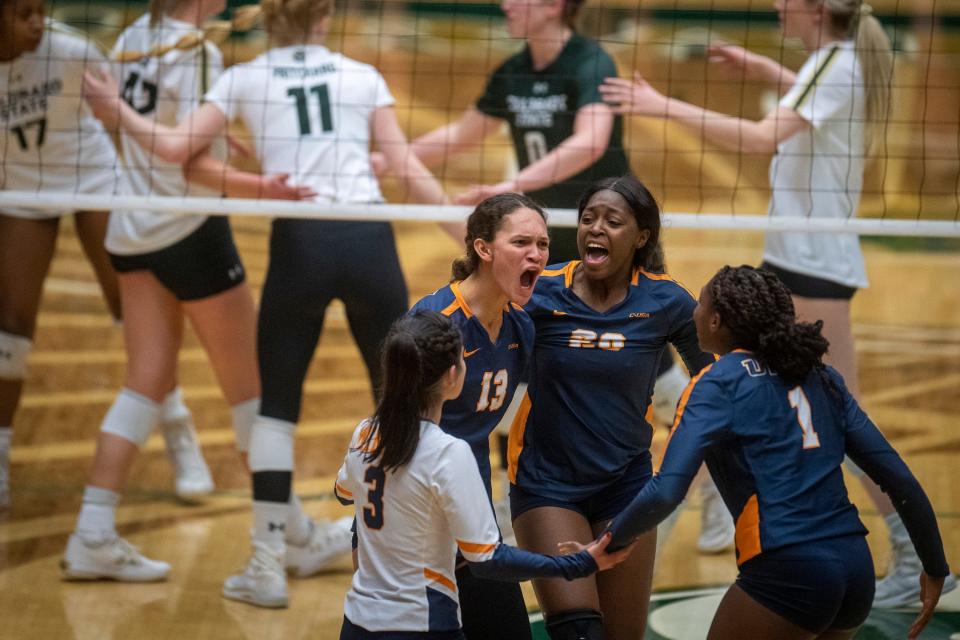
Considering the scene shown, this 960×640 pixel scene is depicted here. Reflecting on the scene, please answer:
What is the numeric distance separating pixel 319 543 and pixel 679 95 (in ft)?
35.3

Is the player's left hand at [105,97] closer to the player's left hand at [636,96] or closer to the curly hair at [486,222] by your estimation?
the player's left hand at [636,96]

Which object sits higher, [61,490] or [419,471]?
[419,471]

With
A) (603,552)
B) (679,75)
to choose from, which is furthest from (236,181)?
(679,75)

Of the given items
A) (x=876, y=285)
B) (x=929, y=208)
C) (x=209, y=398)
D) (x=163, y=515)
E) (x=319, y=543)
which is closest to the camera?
(x=319, y=543)

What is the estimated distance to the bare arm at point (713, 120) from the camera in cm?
464

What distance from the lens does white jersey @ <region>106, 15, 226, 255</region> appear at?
502 cm

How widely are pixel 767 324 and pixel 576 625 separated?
89 centimetres

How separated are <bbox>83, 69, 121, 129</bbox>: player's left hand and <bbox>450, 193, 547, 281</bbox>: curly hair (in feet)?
6.47

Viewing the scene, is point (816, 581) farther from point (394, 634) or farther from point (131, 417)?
point (131, 417)

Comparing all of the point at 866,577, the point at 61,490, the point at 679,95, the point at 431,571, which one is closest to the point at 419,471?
the point at 431,571

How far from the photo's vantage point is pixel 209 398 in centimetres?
751

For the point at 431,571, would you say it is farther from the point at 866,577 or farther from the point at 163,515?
the point at 163,515

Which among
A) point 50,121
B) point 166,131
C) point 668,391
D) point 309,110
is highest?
point 309,110

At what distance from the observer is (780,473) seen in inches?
117
